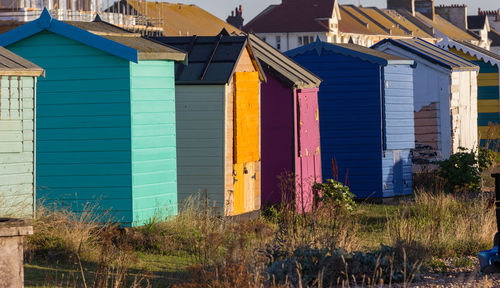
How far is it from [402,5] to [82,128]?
78.5 meters

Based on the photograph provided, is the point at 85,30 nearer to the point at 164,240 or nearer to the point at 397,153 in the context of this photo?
the point at 164,240

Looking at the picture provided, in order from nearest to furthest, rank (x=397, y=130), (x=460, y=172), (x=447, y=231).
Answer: (x=447, y=231) → (x=397, y=130) → (x=460, y=172)

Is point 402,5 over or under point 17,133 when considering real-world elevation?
over

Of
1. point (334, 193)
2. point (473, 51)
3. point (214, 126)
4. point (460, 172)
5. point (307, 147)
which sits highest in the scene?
point (473, 51)

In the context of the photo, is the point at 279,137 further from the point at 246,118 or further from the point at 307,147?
the point at 246,118

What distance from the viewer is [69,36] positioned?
12844 mm

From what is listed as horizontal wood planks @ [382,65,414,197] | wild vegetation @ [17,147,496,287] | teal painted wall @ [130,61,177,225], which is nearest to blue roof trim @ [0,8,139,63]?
teal painted wall @ [130,61,177,225]

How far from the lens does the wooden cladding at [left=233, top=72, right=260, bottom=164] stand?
14.4 meters

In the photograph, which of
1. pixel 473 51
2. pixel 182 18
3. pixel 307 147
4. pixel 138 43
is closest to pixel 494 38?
pixel 182 18

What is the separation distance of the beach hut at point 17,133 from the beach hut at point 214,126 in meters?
2.55

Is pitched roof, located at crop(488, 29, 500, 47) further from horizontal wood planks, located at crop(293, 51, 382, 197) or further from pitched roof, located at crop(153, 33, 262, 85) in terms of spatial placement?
pitched roof, located at crop(153, 33, 262, 85)

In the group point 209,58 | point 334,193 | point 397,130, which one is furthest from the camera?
point 397,130

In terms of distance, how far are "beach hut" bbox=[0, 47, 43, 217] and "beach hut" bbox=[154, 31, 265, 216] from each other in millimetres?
2551

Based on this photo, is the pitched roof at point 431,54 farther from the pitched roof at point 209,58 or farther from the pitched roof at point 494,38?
the pitched roof at point 494,38
